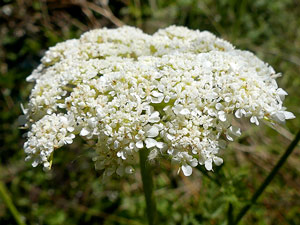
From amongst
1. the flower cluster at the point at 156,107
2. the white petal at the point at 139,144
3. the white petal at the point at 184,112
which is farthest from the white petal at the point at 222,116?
the white petal at the point at 139,144

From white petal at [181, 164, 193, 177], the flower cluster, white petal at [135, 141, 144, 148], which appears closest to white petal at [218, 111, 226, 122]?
the flower cluster

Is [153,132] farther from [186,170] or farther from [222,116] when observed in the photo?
[222,116]

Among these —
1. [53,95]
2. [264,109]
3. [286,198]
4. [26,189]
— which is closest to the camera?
[264,109]

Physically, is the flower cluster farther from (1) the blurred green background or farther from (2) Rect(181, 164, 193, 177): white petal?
(1) the blurred green background

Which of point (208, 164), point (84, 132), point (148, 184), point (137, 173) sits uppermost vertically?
point (208, 164)

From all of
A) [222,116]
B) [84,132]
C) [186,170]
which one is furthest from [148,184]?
[222,116]

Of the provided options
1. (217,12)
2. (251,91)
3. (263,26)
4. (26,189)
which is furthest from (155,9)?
(251,91)

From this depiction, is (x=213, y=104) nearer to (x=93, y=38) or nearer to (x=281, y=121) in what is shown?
(x=281, y=121)
